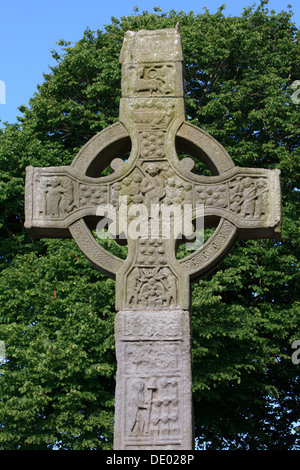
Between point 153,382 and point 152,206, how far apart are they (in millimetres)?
1437

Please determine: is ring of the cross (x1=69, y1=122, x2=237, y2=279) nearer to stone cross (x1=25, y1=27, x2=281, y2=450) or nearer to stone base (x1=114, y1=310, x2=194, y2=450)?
stone cross (x1=25, y1=27, x2=281, y2=450)

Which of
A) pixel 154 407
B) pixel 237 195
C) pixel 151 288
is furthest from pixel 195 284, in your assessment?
pixel 154 407

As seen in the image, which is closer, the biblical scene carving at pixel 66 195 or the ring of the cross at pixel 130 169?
the ring of the cross at pixel 130 169

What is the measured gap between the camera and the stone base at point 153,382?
5004mm

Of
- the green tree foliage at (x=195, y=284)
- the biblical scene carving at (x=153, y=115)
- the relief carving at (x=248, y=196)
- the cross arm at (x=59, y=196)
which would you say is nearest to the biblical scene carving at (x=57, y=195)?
the cross arm at (x=59, y=196)

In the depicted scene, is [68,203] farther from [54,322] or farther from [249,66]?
[249,66]

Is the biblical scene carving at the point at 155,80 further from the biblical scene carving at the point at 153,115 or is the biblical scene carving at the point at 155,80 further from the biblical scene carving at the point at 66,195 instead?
the biblical scene carving at the point at 66,195

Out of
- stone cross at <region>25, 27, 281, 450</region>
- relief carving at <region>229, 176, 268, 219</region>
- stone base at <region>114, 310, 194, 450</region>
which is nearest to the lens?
stone base at <region>114, 310, 194, 450</region>

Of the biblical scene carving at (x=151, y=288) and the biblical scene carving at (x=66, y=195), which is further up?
the biblical scene carving at (x=66, y=195)

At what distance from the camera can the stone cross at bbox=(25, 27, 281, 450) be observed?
5.22 meters

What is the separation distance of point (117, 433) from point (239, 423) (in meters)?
11.8

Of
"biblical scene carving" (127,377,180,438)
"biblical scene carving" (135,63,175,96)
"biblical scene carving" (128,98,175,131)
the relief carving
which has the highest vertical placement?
"biblical scene carving" (135,63,175,96)

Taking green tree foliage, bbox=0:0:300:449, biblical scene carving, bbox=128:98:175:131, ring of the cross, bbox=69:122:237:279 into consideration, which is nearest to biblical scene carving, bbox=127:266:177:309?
ring of the cross, bbox=69:122:237:279

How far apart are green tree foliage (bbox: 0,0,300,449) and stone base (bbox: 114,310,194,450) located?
29.4 feet
